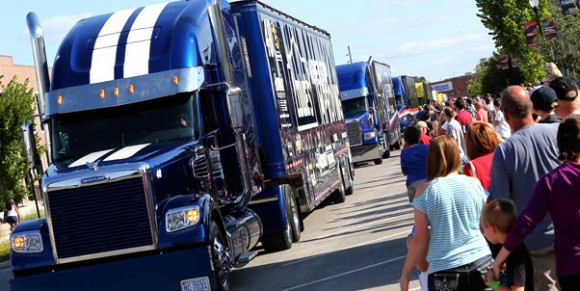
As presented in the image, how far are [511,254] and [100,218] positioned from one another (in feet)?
21.5

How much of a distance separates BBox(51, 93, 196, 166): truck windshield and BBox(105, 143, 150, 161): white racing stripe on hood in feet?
0.59

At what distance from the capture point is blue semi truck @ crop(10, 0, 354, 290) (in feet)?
38.0

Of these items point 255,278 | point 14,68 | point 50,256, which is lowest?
point 255,278

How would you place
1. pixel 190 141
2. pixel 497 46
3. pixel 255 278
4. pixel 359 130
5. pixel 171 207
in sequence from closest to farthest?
pixel 171 207
pixel 190 141
pixel 255 278
pixel 359 130
pixel 497 46

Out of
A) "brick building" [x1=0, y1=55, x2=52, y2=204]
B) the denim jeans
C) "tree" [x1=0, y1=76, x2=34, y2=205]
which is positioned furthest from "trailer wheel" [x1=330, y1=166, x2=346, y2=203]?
"brick building" [x1=0, y1=55, x2=52, y2=204]

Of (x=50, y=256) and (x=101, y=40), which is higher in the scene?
(x=101, y=40)

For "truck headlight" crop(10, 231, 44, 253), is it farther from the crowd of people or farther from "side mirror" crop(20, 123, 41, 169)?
the crowd of people

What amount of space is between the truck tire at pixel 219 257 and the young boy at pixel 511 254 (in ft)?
19.4

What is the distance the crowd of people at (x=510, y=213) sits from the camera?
555 cm

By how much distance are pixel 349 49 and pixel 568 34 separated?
320 feet

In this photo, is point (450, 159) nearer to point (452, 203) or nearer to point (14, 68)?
point (452, 203)

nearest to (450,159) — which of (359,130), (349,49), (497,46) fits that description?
(359,130)

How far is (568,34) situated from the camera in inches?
1716

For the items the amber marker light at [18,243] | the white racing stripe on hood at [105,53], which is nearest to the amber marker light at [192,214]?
the amber marker light at [18,243]
